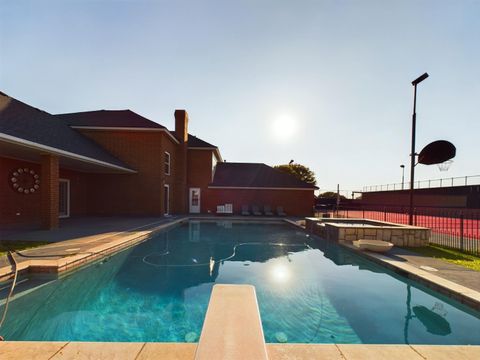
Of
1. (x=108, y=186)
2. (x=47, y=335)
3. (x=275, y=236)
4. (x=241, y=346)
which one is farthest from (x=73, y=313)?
(x=108, y=186)

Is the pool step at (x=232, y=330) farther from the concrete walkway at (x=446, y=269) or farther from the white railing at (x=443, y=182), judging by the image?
the white railing at (x=443, y=182)

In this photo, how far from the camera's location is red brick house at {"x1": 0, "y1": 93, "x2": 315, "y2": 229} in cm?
1104

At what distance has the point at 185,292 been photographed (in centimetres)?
621

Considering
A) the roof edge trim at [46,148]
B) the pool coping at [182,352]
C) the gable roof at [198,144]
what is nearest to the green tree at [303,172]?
the gable roof at [198,144]

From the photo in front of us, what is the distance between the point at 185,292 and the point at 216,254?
353 cm

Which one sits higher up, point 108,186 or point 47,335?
point 108,186

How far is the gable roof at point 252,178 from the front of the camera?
78.4ft

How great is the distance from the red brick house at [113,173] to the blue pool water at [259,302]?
5.94 metres

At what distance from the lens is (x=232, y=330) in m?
2.74

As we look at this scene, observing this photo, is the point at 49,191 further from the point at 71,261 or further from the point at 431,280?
the point at 431,280

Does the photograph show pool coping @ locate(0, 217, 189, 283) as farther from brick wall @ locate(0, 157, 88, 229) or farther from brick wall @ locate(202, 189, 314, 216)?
brick wall @ locate(202, 189, 314, 216)

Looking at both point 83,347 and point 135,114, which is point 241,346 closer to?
point 83,347

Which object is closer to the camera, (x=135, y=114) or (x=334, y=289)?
(x=334, y=289)

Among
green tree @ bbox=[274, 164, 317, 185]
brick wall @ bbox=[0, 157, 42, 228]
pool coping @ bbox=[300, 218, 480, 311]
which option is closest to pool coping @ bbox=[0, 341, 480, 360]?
pool coping @ bbox=[300, 218, 480, 311]
